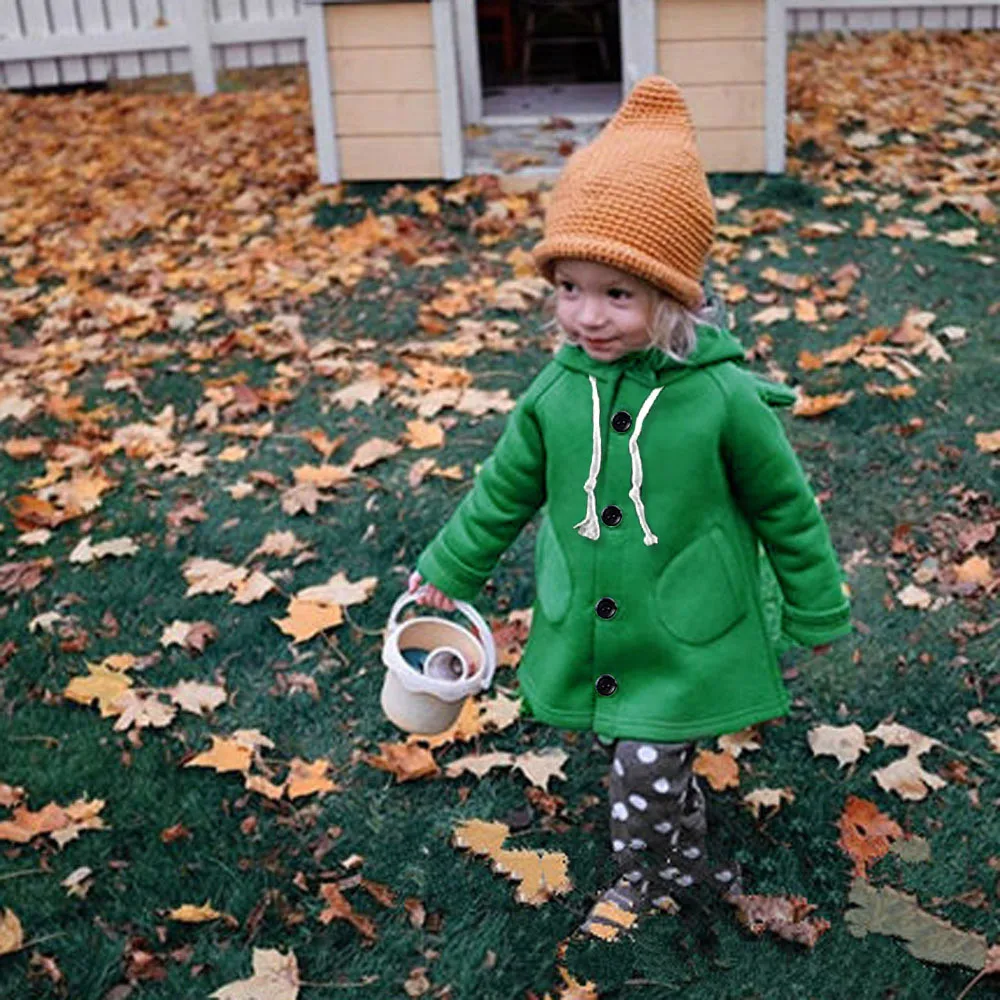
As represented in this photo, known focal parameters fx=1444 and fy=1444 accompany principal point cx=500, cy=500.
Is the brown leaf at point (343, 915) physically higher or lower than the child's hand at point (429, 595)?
lower

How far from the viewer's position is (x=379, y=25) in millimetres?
6988

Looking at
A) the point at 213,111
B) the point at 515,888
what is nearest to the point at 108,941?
the point at 515,888

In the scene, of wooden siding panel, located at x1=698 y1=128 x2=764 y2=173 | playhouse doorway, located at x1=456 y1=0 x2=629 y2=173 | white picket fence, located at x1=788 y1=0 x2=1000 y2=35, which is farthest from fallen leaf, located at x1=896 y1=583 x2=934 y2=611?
white picket fence, located at x1=788 y1=0 x2=1000 y2=35

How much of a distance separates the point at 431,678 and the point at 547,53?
7.85 metres

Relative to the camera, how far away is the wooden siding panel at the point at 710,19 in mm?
6785

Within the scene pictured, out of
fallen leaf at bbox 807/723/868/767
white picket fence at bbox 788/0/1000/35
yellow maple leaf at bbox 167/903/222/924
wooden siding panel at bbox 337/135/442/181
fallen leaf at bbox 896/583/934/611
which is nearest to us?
yellow maple leaf at bbox 167/903/222/924

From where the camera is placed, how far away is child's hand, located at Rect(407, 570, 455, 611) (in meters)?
2.71

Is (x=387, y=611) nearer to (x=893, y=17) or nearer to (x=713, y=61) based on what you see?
(x=713, y=61)

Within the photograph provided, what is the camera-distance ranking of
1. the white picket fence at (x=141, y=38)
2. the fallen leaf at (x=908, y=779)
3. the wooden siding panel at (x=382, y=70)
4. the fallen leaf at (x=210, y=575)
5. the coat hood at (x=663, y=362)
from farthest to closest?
1. the white picket fence at (x=141, y=38)
2. the wooden siding panel at (x=382, y=70)
3. the fallen leaf at (x=210, y=575)
4. the fallen leaf at (x=908, y=779)
5. the coat hood at (x=663, y=362)

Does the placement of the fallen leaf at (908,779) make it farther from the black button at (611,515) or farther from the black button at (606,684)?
the black button at (611,515)

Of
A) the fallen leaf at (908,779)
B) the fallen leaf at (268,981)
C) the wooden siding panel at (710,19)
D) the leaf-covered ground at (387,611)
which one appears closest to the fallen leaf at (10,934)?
the leaf-covered ground at (387,611)

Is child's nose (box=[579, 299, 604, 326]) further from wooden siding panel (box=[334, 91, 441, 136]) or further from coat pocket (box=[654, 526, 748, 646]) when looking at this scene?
wooden siding panel (box=[334, 91, 441, 136])

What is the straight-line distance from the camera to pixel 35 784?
3.33 metres

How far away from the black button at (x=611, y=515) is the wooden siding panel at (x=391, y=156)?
5.03 meters
